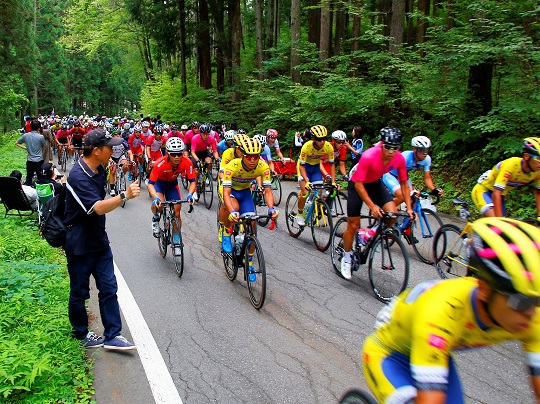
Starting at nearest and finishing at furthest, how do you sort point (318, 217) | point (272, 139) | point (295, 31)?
point (318, 217) < point (272, 139) < point (295, 31)

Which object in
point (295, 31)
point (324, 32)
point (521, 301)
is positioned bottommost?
point (521, 301)

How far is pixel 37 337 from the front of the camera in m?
4.30

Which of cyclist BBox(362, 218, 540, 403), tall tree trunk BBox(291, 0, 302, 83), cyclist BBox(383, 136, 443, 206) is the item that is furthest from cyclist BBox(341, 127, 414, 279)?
tall tree trunk BBox(291, 0, 302, 83)

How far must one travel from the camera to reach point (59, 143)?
20.8m

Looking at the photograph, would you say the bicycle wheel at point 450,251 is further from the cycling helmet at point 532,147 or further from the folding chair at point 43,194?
the folding chair at point 43,194

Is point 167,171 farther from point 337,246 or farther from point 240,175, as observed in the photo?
point 337,246

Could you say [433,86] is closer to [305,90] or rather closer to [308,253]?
[305,90]

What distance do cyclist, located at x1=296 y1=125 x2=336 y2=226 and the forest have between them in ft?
13.0

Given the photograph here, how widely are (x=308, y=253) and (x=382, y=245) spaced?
7.45ft

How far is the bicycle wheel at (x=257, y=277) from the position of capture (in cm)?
553

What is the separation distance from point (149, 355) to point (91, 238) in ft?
4.41

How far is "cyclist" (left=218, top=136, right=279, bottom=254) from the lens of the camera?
643 cm

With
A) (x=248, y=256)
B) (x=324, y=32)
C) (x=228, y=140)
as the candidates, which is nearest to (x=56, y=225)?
(x=248, y=256)

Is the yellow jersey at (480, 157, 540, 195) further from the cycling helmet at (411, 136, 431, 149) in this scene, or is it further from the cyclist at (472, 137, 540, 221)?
the cycling helmet at (411, 136, 431, 149)
